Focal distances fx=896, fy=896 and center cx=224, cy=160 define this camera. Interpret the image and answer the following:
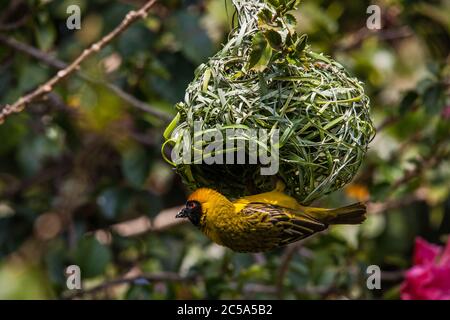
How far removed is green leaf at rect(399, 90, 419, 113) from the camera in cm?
340

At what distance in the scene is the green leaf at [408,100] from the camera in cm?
340

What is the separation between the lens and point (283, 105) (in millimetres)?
2355

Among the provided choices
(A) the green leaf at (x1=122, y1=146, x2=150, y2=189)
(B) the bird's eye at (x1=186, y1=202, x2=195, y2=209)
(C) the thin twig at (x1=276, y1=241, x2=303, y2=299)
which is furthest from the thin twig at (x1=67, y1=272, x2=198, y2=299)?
(B) the bird's eye at (x1=186, y1=202, x2=195, y2=209)

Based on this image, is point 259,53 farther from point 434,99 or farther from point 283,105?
point 434,99

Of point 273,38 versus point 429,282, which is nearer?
point 273,38

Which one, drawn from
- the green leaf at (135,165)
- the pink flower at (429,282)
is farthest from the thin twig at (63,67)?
the pink flower at (429,282)

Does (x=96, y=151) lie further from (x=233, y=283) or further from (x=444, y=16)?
(x=444, y=16)

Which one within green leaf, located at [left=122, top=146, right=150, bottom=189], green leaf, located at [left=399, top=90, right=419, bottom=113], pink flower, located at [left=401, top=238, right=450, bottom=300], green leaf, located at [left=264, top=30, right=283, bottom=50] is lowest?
pink flower, located at [left=401, top=238, right=450, bottom=300]

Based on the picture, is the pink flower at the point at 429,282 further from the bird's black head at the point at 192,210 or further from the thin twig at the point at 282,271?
the bird's black head at the point at 192,210

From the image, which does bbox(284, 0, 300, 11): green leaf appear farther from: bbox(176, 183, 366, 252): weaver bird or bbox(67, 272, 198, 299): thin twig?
bbox(67, 272, 198, 299): thin twig

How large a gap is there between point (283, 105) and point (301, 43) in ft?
0.55

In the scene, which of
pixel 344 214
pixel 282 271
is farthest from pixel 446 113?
pixel 344 214

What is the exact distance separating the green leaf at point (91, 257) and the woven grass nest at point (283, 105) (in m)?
1.09

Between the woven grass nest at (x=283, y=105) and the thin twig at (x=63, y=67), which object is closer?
the woven grass nest at (x=283, y=105)
